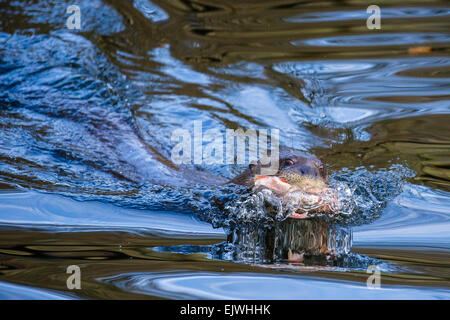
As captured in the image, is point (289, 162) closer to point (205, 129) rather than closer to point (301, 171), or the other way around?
point (301, 171)

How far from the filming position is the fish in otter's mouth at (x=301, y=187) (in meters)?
3.19

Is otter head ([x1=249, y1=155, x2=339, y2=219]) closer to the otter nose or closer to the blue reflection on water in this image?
the otter nose

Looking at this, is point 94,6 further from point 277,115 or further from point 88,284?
point 88,284

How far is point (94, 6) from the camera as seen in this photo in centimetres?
727

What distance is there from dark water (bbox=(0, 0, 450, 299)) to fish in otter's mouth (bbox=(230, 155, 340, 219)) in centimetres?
10

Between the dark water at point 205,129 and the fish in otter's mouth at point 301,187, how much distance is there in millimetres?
97

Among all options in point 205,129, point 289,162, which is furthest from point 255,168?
point 205,129

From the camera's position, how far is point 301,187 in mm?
3227

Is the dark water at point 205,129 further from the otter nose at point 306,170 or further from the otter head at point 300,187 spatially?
the otter nose at point 306,170

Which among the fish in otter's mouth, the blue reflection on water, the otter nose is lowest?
the blue reflection on water

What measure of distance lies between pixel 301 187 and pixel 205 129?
7.16 ft

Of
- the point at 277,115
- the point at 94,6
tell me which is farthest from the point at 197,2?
the point at 277,115

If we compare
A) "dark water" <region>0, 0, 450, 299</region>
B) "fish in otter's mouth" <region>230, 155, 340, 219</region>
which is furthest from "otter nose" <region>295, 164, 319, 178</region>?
"dark water" <region>0, 0, 450, 299</region>

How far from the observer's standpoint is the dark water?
100 inches
